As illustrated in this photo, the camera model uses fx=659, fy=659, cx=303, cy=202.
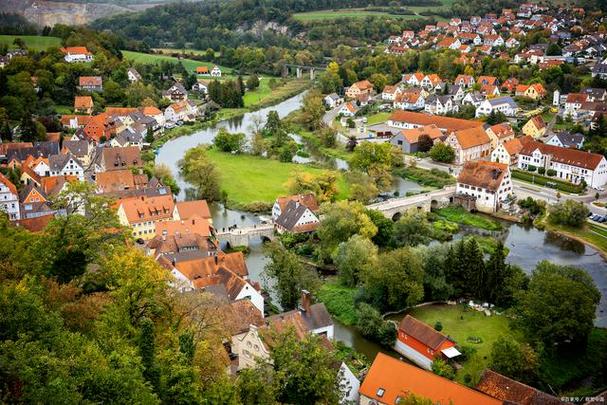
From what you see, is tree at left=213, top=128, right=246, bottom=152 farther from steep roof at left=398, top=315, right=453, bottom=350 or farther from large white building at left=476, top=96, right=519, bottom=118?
steep roof at left=398, top=315, right=453, bottom=350

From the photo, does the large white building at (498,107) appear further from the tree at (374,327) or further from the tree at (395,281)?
the tree at (374,327)

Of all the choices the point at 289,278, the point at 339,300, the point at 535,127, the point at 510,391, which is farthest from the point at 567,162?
the point at 510,391

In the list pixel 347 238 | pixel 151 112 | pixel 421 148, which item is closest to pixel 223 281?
pixel 347 238

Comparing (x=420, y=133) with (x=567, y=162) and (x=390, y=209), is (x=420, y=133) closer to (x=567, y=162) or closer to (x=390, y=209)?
(x=567, y=162)

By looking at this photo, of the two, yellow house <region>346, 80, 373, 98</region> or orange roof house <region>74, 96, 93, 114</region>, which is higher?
orange roof house <region>74, 96, 93, 114</region>

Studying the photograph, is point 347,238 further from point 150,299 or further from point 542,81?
point 542,81

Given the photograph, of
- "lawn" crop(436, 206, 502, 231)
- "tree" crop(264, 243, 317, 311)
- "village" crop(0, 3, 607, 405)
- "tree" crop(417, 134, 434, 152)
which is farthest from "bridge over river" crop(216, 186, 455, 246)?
"tree" crop(417, 134, 434, 152)
